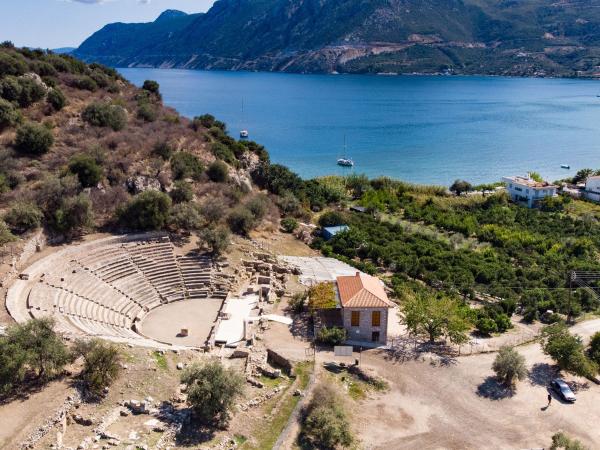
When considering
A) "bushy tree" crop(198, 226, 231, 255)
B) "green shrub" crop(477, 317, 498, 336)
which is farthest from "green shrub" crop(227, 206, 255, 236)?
"green shrub" crop(477, 317, 498, 336)

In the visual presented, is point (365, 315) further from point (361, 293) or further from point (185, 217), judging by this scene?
point (185, 217)

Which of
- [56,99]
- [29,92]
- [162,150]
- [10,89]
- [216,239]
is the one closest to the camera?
[216,239]

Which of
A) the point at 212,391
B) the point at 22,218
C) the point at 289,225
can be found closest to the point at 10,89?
the point at 22,218

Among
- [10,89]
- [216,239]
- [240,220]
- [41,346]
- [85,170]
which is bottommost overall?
[240,220]

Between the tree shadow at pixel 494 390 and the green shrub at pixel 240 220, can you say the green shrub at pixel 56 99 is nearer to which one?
the green shrub at pixel 240 220

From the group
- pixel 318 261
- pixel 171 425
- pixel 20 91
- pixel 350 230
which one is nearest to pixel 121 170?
pixel 20 91

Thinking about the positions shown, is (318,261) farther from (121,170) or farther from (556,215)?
(556,215)

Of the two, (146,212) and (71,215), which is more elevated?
(71,215)
